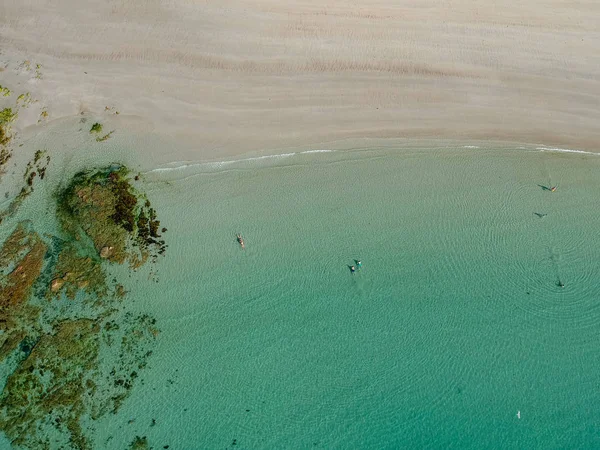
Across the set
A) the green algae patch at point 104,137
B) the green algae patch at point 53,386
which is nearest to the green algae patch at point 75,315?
the green algae patch at point 53,386

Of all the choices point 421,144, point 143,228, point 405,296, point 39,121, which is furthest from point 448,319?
point 39,121

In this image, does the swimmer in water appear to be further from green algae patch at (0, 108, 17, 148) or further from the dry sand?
green algae patch at (0, 108, 17, 148)

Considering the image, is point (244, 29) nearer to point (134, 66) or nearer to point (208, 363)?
point (134, 66)

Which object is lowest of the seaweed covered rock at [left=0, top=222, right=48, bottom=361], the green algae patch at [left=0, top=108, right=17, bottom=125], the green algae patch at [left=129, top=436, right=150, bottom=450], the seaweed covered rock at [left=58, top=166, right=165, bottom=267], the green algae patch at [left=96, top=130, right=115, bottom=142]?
the green algae patch at [left=129, top=436, right=150, bottom=450]

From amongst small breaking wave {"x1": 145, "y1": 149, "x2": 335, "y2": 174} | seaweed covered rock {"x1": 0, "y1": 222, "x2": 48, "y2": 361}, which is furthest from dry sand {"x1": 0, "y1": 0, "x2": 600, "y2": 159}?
seaweed covered rock {"x1": 0, "y1": 222, "x2": 48, "y2": 361}

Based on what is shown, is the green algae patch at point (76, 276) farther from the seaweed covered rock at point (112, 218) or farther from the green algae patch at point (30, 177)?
the green algae patch at point (30, 177)

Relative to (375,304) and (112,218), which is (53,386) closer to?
(112,218)
